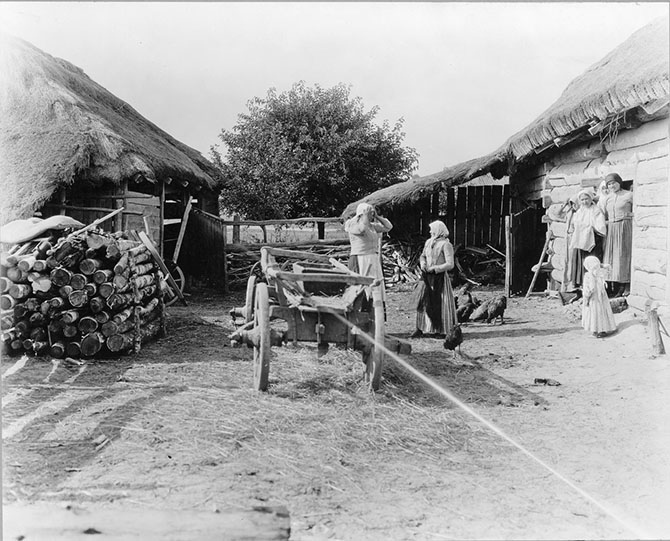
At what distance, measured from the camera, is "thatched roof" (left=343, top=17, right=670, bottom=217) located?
774 centimetres

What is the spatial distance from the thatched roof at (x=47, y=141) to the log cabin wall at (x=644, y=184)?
7.64 metres

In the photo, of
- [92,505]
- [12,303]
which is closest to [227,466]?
[92,505]

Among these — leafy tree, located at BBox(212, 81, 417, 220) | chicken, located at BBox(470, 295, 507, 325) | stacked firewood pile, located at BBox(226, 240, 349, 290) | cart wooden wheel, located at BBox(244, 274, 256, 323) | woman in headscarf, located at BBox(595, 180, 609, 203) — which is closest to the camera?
cart wooden wheel, located at BBox(244, 274, 256, 323)

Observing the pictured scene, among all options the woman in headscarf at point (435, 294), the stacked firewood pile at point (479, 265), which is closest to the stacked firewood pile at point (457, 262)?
the stacked firewood pile at point (479, 265)

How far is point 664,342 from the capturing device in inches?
264

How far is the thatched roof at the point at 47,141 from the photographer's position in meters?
10.4

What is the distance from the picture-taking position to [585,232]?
30.9 ft

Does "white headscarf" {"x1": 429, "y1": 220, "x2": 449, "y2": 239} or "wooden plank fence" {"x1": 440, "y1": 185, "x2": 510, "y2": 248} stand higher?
"wooden plank fence" {"x1": 440, "y1": 185, "x2": 510, "y2": 248}

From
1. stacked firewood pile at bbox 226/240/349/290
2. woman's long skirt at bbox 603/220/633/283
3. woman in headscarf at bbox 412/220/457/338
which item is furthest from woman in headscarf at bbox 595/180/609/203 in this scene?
Result: stacked firewood pile at bbox 226/240/349/290

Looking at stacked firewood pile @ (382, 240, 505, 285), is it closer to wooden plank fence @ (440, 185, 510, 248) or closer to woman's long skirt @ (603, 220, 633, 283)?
wooden plank fence @ (440, 185, 510, 248)

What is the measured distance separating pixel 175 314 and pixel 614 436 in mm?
7257

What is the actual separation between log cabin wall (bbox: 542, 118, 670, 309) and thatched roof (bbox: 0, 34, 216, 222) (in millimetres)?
7644

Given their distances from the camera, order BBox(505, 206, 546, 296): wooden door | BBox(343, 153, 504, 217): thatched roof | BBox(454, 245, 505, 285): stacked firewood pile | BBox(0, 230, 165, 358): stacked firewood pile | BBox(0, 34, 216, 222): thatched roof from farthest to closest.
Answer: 1. BBox(454, 245, 505, 285): stacked firewood pile
2. BBox(343, 153, 504, 217): thatched roof
3. BBox(505, 206, 546, 296): wooden door
4. BBox(0, 34, 216, 222): thatched roof
5. BBox(0, 230, 165, 358): stacked firewood pile

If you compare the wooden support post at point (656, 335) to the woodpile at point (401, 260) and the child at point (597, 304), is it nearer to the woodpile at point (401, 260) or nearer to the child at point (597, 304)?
the child at point (597, 304)
